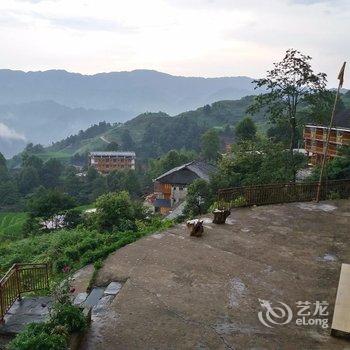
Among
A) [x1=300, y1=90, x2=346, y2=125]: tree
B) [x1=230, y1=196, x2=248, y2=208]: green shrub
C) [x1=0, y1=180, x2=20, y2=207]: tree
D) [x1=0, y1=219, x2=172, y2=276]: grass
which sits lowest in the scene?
[x1=0, y1=180, x2=20, y2=207]: tree

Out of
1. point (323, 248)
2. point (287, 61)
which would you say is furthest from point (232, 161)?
point (323, 248)

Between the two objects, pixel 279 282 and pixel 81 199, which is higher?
pixel 279 282

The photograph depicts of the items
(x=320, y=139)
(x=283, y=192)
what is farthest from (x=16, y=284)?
(x=320, y=139)

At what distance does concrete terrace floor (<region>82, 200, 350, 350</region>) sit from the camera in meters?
7.71

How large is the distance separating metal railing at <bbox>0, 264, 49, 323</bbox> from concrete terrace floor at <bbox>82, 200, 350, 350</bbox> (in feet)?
4.95

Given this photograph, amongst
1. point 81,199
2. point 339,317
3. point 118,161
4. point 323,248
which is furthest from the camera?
point 118,161

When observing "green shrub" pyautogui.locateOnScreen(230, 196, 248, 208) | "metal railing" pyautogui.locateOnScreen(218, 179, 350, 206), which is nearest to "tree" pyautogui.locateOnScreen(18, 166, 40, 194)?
"metal railing" pyautogui.locateOnScreen(218, 179, 350, 206)

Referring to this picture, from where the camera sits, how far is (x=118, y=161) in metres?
114

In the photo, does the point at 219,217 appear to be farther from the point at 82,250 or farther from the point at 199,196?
the point at 199,196

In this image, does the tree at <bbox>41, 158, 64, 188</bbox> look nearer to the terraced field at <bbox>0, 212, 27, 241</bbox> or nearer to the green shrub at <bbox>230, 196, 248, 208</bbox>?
the terraced field at <bbox>0, 212, 27, 241</bbox>

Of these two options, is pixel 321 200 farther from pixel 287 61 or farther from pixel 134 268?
pixel 134 268

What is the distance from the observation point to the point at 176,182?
192 ft

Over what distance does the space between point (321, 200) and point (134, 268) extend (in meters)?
10.2

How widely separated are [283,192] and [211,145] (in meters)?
61.4
